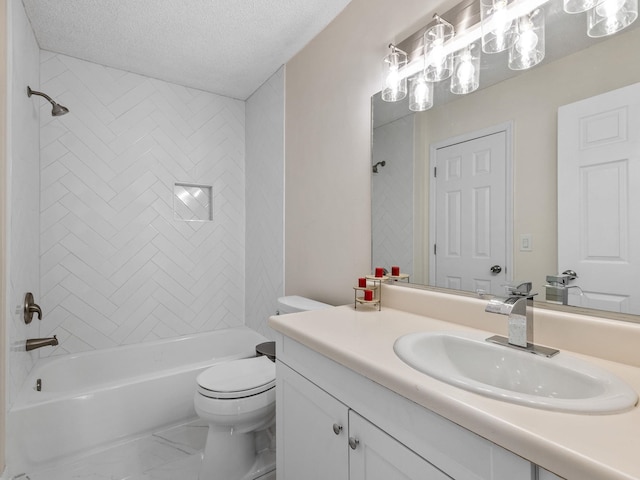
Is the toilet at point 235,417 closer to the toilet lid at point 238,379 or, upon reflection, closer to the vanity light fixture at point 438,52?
the toilet lid at point 238,379

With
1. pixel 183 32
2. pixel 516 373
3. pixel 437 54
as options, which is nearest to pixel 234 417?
pixel 516 373

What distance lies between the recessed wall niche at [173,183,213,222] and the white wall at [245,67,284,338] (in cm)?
34

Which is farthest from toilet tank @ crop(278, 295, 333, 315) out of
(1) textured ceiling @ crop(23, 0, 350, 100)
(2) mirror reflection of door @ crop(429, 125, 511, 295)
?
(1) textured ceiling @ crop(23, 0, 350, 100)

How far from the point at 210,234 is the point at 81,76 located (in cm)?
140

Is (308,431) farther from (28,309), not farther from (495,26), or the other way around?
(28,309)

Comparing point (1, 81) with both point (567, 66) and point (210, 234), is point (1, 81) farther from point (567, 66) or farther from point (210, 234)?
point (567, 66)

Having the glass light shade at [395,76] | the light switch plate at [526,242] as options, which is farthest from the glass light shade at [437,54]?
the light switch plate at [526,242]

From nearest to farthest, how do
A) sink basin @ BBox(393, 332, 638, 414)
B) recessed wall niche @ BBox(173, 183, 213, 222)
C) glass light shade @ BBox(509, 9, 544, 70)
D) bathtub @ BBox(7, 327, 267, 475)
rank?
sink basin @ BBox(393, 332, 638, 414), glass light shade @ BBox(509, 9, 544, 70), bathtub @ BBox(7, 327, 267, 475), recessed wall niche @ BBox(173, 183, 213, 222)

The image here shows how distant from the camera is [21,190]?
1.66m

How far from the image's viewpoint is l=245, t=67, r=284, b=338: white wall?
238 cm

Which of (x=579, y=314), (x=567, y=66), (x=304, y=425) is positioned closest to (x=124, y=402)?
(x=304, y=425)

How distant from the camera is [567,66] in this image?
924 millimetres

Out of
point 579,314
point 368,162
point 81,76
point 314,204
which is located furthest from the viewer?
point 81,76

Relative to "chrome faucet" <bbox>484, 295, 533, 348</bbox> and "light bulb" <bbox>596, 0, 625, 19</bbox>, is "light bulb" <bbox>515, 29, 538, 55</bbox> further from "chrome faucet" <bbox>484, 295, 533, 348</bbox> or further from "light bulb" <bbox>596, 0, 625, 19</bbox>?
"chrome faucet" <bbox>484, 295, 533, 348</bbox>
